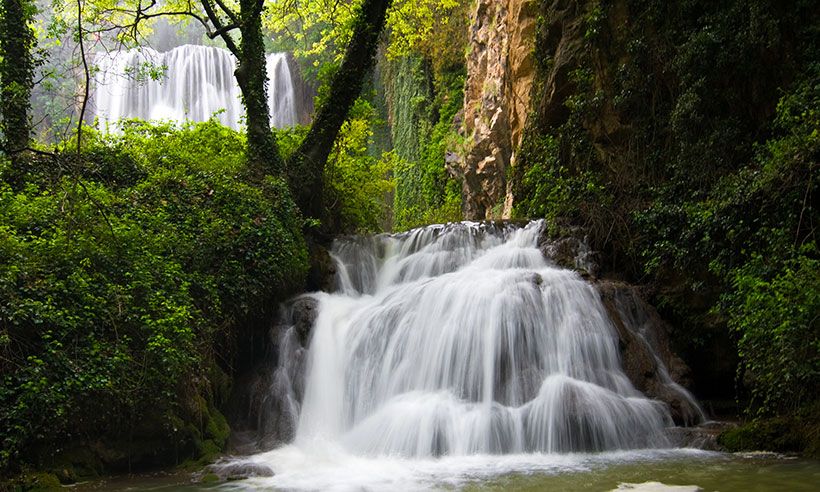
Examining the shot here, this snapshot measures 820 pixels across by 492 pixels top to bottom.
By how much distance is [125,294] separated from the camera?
6812 millimetres

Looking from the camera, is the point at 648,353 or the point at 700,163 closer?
the point at 648,353

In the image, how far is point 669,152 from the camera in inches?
422

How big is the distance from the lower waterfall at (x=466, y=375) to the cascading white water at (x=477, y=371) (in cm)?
2

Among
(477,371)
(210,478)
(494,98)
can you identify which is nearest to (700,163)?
(477,371)

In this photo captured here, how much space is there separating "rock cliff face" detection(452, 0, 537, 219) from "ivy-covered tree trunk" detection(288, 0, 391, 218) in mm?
4411

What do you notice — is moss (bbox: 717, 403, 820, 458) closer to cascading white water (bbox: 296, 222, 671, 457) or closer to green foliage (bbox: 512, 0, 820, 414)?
green foliage (bbox: 512, 0, 820, 414)

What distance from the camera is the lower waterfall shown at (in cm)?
725

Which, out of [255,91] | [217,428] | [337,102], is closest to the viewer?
[217,428]

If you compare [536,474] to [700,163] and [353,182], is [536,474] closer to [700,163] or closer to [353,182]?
[700,163]

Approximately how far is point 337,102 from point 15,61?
5377 millimetres

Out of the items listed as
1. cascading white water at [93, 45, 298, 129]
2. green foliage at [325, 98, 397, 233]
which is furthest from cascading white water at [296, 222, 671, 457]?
cascading white water at [93, 45, 298, 129]

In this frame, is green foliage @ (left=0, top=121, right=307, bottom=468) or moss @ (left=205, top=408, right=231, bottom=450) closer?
green foliage @ (left=0, top=121, right=307, bottom=468)

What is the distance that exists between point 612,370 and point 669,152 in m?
4.45

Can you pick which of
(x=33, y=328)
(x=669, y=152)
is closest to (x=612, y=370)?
(x=669, y=152)
